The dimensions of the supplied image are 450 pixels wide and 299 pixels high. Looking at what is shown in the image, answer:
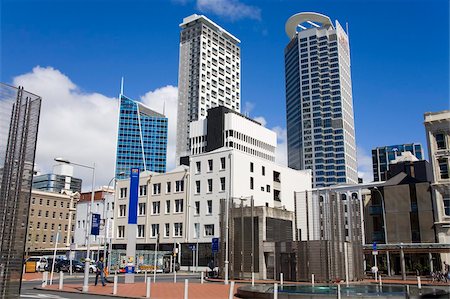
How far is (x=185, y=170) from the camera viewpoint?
218 ft

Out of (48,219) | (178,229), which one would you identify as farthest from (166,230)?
(48,219)

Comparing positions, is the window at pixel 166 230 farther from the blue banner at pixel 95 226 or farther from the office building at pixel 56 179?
the office building at pixel 56 179

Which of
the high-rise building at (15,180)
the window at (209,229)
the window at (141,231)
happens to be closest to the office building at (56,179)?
the window at (141,231)

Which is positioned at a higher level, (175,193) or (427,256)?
(175,193)

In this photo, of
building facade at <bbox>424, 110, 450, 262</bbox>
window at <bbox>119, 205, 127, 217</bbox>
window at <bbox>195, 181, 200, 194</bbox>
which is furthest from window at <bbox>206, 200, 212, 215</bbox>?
building facade at <bbox>424, 110, 450, 262</bbox>

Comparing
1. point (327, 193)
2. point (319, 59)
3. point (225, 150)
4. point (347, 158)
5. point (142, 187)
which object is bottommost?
point (327, 193)

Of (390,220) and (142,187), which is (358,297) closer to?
(390,220)

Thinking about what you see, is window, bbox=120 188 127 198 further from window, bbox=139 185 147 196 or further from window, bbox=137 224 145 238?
window, bbox=137 224 145 238

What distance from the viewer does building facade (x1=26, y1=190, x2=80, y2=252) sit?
9838cm

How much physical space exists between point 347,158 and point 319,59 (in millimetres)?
47178

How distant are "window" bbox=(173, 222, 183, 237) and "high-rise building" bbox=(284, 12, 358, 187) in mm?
119089

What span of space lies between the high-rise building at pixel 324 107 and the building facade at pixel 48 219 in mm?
104301

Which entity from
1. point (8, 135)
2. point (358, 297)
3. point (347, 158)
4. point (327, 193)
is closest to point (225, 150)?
point (327, 193)

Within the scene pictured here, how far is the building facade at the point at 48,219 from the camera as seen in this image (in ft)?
323
